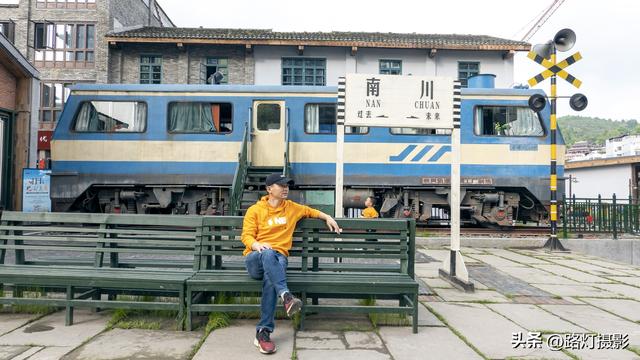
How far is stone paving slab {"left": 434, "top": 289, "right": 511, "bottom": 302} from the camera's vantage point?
4.96 m

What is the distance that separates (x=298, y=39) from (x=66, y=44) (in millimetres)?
12561

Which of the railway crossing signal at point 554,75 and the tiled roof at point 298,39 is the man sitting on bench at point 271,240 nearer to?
the railway crossing signal at point 554,75

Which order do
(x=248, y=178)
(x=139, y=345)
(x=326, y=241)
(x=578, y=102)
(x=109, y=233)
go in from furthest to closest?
(x=248, y=178), (x=578, y=102), (x=109, y=233), (x=326, y=241), (x=139, y=345)

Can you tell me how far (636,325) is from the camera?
414 centimetres

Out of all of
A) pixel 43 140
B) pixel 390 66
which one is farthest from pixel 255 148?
pixel 43 140

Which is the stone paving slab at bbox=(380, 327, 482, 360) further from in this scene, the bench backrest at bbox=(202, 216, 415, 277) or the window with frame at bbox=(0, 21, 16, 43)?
the window with frame at bbox=(0, 21, 16, 43)

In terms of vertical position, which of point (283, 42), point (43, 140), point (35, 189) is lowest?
point (35, 189)

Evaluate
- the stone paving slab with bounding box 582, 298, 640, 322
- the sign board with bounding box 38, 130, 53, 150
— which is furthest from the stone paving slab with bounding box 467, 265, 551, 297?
the sign board with bounding box 38, 130, 53, 150

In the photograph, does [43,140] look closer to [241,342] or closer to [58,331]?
[58,331]

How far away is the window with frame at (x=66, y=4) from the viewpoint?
70.3 feet

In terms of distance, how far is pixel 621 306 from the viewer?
4.87 metres

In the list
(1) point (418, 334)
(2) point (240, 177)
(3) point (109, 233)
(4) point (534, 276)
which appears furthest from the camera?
(2) point (240, 177)

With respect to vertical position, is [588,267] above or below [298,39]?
below

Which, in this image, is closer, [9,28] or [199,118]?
[199,118]
